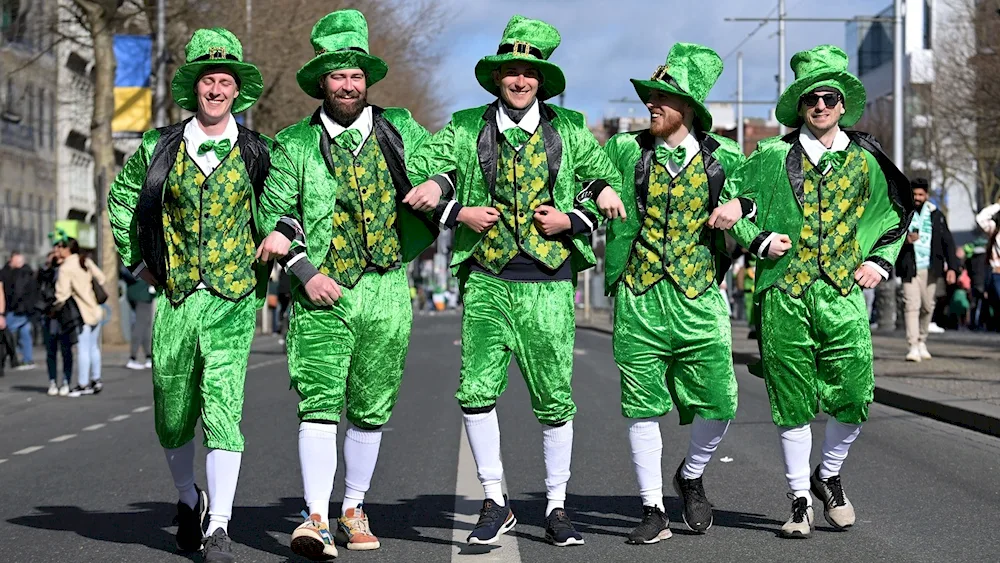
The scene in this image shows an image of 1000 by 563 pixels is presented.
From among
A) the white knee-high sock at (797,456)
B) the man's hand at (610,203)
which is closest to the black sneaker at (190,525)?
the man's hand at (610,203)

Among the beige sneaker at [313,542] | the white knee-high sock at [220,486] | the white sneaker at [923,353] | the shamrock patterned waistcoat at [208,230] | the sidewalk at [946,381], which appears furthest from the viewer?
the white sneaker at [923,353]

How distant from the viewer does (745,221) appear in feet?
23.6

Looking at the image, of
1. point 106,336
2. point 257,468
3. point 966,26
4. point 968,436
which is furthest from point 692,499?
point 966,26

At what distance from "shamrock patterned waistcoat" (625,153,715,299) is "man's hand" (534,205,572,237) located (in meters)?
0.30

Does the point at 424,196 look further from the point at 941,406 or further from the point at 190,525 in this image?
the point at 941,406

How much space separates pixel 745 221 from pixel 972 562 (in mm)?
1658

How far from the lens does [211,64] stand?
6758 millimetres

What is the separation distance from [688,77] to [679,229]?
0.63 metres

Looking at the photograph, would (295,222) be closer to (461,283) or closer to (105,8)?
(461,283)

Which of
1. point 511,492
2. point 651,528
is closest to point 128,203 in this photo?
point 651,528

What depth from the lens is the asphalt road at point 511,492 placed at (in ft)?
23.1

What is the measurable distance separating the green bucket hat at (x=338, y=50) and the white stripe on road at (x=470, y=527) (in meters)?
1.94

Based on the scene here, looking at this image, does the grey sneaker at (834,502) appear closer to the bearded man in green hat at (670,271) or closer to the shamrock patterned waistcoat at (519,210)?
the bearded man in green hat at (670,271)

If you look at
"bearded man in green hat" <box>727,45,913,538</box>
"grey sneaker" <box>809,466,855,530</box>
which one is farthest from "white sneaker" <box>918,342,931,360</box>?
"bearded man in green hat" <box>727,45,913,538</box>
